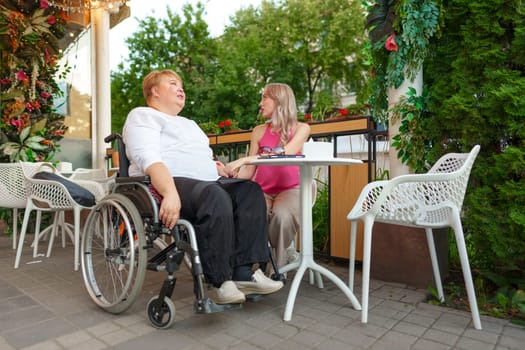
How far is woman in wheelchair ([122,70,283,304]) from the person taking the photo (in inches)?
64.6

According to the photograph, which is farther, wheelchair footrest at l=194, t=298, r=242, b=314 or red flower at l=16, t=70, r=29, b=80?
red flower at l=16, t=70, r=29, b=80

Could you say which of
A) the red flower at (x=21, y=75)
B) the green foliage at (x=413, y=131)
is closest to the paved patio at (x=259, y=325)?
the green foliage at (x=413, y=131)

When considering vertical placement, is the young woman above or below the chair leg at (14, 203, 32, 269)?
above

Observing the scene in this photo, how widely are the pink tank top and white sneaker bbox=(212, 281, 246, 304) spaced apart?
900 mm

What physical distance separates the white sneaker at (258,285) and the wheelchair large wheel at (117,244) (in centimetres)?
44

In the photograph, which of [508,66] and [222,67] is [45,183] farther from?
[222,67]

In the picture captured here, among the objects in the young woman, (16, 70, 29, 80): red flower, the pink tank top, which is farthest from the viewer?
(16, 70, 29, 80): red flower

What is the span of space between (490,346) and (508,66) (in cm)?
147

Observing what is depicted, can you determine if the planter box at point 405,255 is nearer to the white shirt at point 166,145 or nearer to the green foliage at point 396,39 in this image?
the green foliage at point 396,39

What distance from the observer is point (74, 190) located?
2.79 meters

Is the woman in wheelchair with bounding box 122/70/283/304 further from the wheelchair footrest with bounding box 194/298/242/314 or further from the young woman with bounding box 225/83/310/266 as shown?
the young woman with bounding box 225/83/310/266

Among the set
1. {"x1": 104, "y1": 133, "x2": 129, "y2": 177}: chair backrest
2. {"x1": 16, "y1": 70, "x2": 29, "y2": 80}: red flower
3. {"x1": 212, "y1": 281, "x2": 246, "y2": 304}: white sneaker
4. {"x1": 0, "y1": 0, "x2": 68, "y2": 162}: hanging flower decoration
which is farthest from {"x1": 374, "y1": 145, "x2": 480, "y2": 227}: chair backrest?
{"x1": 16, "y1": 70, "x2": 29, "y2": 80}: red flower

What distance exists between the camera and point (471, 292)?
1.74 metres

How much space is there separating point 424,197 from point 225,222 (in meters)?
0.94
